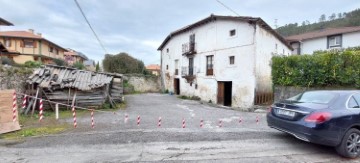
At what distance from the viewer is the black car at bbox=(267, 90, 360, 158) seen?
16.4 ft

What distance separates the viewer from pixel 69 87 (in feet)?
42.2

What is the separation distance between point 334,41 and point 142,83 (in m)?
23.4

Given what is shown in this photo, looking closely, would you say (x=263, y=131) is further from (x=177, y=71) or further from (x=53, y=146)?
(x=177, y=71)

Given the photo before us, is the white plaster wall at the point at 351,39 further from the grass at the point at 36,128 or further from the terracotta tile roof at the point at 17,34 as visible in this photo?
the terracotta tile roof at the point at 17,34

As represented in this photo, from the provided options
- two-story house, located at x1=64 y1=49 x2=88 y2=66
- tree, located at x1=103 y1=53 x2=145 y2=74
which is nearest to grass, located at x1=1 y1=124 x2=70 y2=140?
tree, located at x1=103 y1=53 x2=145 y2=74

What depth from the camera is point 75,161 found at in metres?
4.88

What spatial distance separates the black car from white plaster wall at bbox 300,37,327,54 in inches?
906

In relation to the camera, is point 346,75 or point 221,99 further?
point 221,99

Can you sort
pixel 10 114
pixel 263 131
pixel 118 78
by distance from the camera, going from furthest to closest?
pixel 118 78
pixel 10 114
pixel 263 131

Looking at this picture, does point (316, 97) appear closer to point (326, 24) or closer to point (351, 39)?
point (351, 39)

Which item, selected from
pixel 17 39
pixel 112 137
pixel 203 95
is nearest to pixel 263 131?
pixel 112 137

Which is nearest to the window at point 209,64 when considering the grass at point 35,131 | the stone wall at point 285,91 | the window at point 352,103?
the stone wall at point 285,91

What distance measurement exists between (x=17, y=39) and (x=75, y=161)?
37195 mm

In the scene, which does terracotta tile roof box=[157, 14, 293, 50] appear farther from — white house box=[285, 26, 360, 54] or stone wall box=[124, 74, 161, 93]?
white house box=[285, 26, 360, 54]
